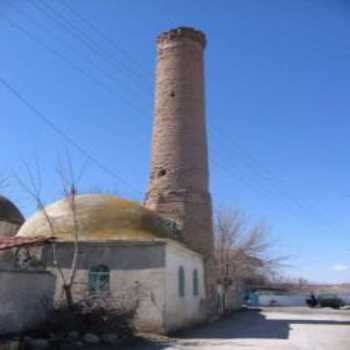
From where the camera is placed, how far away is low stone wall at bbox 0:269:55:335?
43.9 ft

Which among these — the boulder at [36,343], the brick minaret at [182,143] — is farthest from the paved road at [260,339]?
the brick minaret at [182,143]

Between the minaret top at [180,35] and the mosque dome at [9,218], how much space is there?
37.0 ft

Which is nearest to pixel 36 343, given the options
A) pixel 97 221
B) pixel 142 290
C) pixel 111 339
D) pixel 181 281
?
pixel 111 339

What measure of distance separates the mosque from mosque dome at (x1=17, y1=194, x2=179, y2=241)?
36 millimetres

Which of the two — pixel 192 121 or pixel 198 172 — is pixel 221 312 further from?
pixel 192 121

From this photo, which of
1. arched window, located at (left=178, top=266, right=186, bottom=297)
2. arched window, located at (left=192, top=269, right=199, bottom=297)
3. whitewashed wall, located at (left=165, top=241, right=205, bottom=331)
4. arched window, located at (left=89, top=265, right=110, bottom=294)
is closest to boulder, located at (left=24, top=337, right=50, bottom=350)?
arched window, located at (left=89, top=265, right=110, bottom=294)

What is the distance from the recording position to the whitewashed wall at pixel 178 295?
17.8 meters

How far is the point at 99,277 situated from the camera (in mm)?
17812

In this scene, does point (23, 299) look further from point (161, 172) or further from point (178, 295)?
point (161, 172)

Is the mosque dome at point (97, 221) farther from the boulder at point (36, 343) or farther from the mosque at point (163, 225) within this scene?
the boulder at point (36, 343)

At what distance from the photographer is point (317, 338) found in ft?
55.1

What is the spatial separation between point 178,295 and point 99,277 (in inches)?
119

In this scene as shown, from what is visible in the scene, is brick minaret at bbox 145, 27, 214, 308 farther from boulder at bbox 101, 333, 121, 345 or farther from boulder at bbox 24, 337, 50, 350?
boulder at bbox 24, 337, 50, 350

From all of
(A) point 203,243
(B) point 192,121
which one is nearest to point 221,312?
(A) point 203,243
